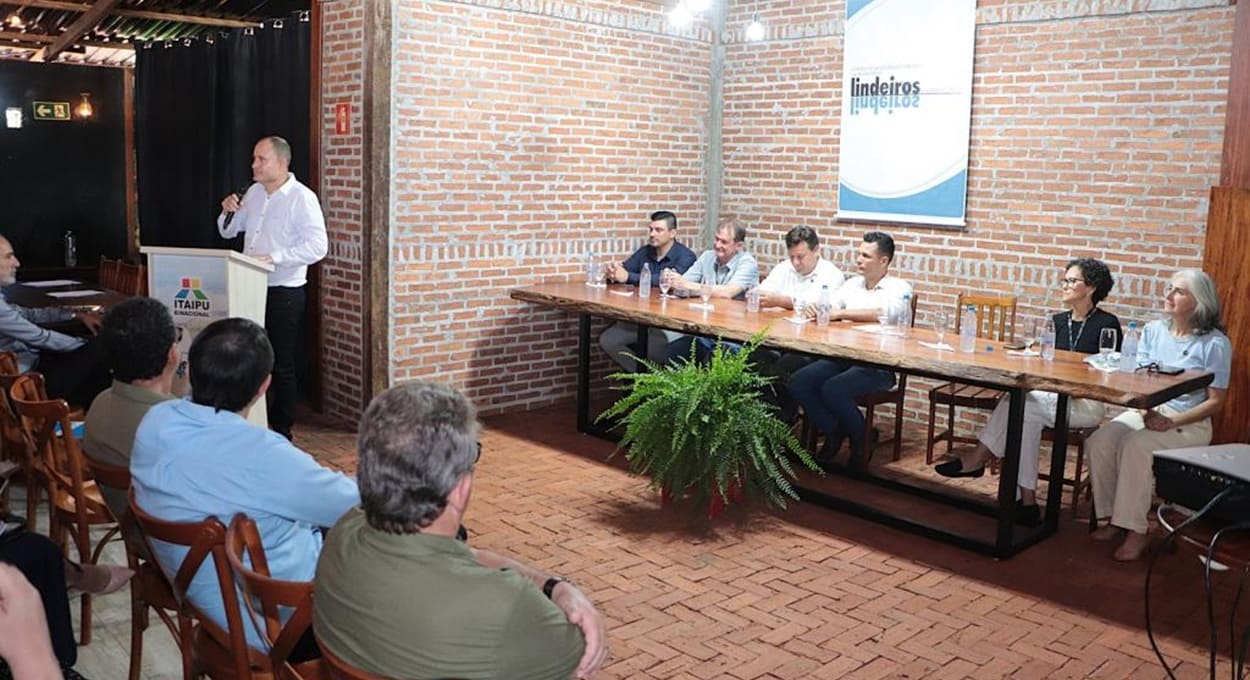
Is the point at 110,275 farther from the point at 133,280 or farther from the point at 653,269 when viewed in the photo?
the point at 653,269

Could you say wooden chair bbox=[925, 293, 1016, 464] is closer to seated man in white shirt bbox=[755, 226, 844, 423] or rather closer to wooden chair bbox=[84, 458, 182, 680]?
seated man in white shirt bbox=[755, 226, 844, 423]

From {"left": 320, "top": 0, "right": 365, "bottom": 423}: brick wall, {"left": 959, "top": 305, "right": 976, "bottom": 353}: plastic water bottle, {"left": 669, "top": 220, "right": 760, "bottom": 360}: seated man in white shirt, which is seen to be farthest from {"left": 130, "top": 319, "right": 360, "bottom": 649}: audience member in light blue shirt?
{"left": 669, "top": 220, "right": 760, "bottom": 360}: seated man in white shirt

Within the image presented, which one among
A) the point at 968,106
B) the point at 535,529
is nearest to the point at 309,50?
the point at 535,529

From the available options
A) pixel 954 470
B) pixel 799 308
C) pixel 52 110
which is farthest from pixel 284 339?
pixel 52 110

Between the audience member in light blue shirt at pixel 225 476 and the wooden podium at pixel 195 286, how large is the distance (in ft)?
8.00

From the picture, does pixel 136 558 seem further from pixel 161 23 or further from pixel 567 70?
pixel 161 23

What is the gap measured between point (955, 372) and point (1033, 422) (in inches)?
29.2

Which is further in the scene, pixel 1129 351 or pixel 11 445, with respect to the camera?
pixel 1129 351

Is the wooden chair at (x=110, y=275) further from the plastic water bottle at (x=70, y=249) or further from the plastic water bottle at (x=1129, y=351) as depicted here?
the plastic water bottle at (x=1129, y=351)

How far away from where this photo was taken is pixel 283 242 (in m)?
6.21

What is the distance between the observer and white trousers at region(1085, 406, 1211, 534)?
480 centimetres

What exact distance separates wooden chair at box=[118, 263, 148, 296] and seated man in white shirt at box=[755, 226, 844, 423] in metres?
4.16

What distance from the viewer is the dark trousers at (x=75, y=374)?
18.0ft

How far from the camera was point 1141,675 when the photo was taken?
3.76m
